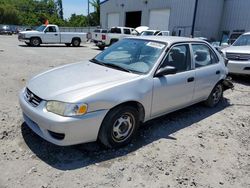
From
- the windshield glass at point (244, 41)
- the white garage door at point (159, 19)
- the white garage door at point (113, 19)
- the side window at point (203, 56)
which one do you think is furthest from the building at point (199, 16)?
the side window at point (203, 56)

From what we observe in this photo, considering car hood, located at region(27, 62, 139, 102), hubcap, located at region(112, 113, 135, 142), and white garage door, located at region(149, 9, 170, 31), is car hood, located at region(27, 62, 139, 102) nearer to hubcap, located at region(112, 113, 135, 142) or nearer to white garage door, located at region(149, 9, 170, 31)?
hubcap, located at region(112, 113, 135, 142)

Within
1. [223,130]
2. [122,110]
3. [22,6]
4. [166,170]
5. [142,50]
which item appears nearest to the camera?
[166,170]

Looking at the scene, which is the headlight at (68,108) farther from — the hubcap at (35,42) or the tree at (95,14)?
the tree at (95,14)

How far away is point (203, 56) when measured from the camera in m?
5.12

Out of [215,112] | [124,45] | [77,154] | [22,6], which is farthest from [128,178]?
[22,6]

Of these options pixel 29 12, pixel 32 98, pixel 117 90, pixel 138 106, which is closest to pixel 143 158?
pixel 138 106

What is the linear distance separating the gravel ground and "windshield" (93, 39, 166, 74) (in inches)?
44.9

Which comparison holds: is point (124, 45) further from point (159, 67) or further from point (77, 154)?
point (77, 154)

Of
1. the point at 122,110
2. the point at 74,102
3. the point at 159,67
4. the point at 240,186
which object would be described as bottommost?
the point at 240,186

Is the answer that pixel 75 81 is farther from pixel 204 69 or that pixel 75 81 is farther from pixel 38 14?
pixel 38 14

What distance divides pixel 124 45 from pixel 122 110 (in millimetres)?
1670

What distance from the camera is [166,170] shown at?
128 inches

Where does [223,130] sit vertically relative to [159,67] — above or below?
below

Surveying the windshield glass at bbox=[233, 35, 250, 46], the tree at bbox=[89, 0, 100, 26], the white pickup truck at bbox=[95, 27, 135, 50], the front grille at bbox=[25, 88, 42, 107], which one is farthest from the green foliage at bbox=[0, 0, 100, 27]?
the front grille at bbox=[25, 88, 42, 107]
